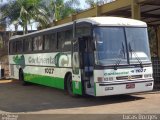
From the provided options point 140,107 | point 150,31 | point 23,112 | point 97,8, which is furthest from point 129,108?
point 150,31

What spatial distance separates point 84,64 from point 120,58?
60.1 inches

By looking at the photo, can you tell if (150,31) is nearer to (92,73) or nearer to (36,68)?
(36,68)

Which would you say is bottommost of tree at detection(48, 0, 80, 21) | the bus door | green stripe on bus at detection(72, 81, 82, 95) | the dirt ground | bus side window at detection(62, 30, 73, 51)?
the dirt ground

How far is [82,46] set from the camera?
14.1 metres

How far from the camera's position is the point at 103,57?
41.8ft

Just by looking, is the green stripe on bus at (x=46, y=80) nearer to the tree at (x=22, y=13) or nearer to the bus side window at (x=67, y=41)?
the bus side window at (x=67, y=41)

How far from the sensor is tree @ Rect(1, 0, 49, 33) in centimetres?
3036

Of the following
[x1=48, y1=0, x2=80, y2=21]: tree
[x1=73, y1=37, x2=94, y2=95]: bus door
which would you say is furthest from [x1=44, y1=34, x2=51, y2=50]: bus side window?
[x1=48, y1=0, x2=80, y2=21]: tree

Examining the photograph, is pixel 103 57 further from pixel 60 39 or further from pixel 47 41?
pixel 47 41

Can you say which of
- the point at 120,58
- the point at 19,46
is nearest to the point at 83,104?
the point at 120,58

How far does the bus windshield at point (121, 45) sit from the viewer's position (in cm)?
1280

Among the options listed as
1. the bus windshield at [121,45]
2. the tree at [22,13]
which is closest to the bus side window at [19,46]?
the tree at [22,13]

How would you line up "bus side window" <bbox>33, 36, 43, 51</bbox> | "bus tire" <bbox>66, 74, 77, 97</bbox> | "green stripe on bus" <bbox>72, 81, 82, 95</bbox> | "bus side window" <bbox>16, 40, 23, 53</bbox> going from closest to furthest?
"green stripe on bus" <bbox>72, 81, 82, 95</bbox> → "bus tire" <bbox>66, 74, 77, 97</bbox> → "bus side window" <bbox>33, 36, 43, 51</bbox> → "bus side window" <bbox>16, 40, 23, 53</bbox>

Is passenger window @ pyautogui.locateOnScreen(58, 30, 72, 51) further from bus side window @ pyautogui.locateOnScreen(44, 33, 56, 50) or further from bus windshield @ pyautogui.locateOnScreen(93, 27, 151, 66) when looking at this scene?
bus windshield @ pyautogui.locateOnScreen(93, 27, 151, 66)
